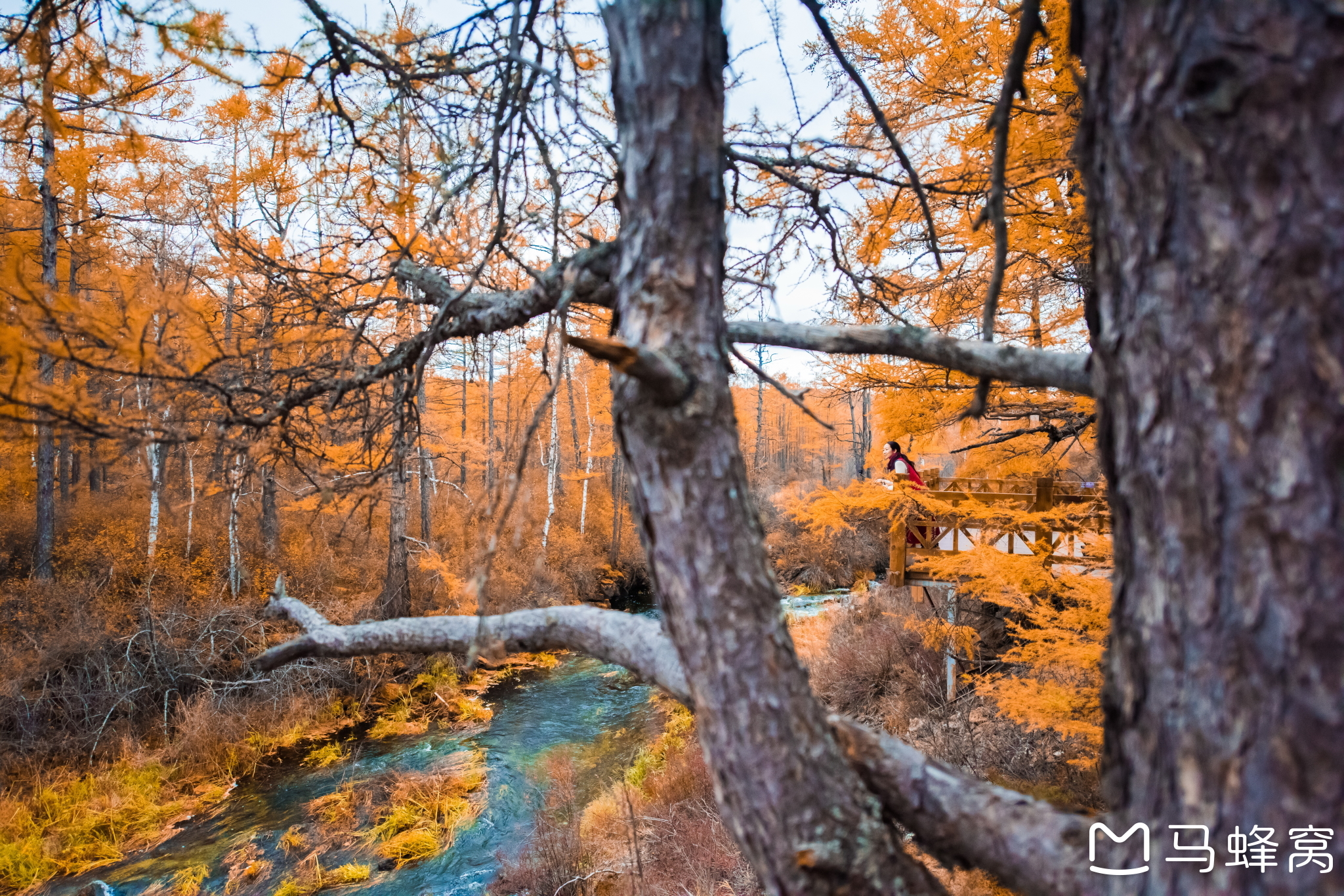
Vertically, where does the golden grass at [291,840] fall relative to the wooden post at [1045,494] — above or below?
below

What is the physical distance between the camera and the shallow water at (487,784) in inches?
231

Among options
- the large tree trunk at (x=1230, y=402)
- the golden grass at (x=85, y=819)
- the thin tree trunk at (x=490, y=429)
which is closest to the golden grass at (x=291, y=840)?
the golden grass at (x=85, y=819)

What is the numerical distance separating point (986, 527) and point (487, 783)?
6.60 m

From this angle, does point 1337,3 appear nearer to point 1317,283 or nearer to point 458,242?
point 1317,283

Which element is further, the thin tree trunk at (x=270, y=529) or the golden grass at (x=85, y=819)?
the thin tree trunk at (x=270, y=529)

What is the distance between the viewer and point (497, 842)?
21.1 feet

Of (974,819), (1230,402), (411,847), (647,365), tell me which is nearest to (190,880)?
(411,847)

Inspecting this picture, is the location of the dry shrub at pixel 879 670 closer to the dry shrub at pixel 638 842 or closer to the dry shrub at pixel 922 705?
the dry shrub at pixel 922 705

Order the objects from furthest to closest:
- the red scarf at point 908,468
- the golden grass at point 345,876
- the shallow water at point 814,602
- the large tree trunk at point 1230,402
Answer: the shallow water at point 814,602
the red scarf at point 908,468
the golden grass at point 345,876
the large tree trunk at point 1230,402

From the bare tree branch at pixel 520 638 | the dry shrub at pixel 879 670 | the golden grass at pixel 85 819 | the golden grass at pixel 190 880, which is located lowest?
the golden grass at pixel 190 880

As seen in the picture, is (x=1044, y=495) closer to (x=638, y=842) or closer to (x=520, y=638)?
(x=638, y=842)

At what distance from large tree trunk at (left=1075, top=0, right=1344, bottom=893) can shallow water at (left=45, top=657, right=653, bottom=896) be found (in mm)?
6773

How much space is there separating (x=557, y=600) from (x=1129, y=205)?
14763mm

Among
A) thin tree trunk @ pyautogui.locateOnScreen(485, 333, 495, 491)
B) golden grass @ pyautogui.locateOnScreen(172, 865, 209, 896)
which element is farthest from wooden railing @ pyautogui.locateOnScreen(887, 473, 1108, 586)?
thin tree trunk @ pyautogui.locateOnScreen(485, 333, 495, 491)
